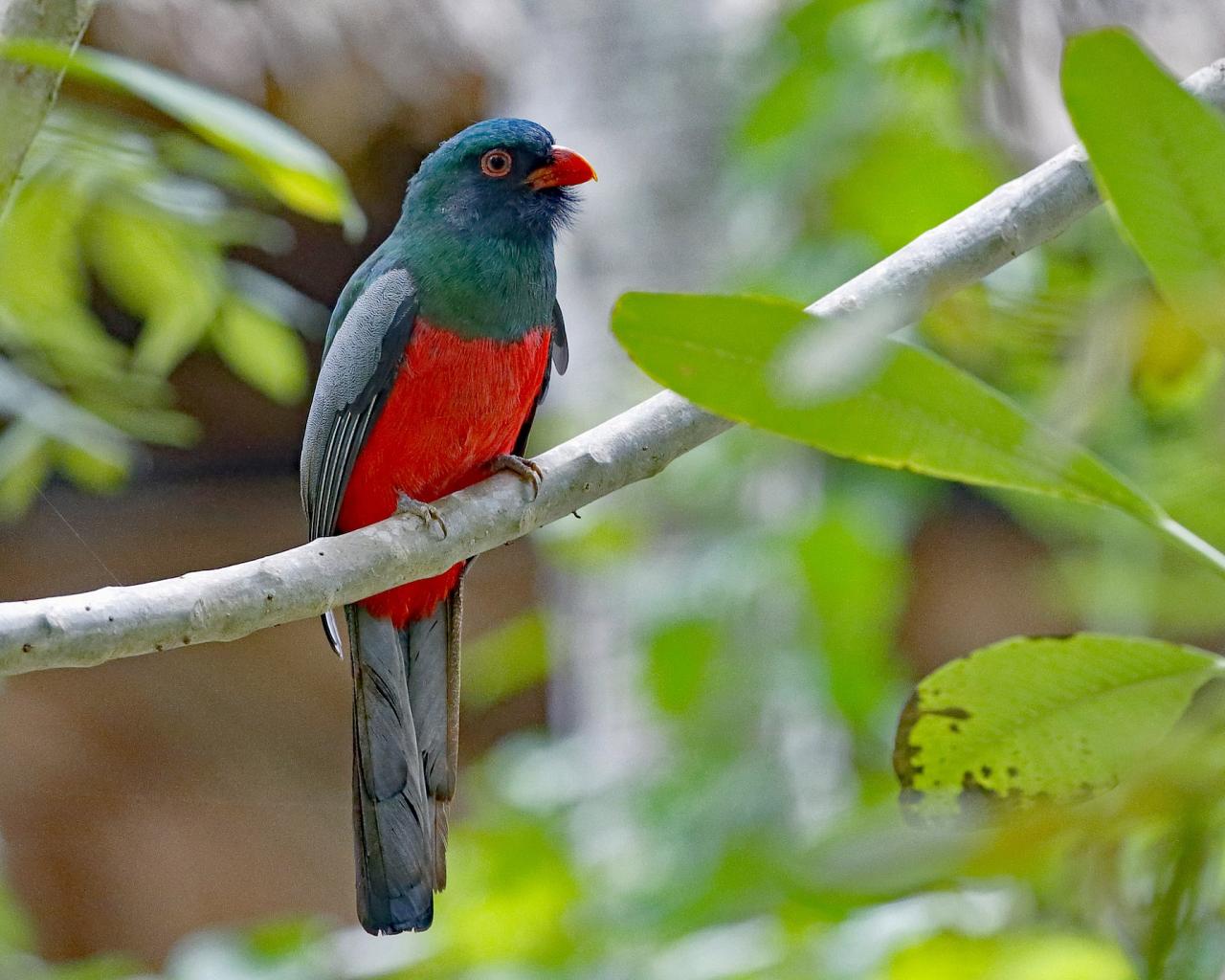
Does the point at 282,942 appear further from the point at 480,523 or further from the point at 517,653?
the point at 517,653

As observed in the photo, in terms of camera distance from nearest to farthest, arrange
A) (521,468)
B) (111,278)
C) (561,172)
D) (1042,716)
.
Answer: (1042,716), (521,468), (561,172), (111,278)

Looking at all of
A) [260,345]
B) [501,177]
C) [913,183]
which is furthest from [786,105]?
[260,345]

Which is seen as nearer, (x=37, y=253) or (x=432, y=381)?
(x=37, y=253)

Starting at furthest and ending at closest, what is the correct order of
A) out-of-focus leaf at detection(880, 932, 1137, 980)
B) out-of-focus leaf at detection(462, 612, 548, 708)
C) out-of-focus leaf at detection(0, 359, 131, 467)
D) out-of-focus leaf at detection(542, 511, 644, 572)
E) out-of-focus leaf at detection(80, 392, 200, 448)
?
out-of-focus leaf at detection(542, 511, 644, 572)
out-of-focus leaf at detection(462, 612, 548, 708)
out-of-focus leaf at detection(80, 392, 200, 448)
out-of-focus leaf at detection(0, 359, 131, 467)
out-of-focus leaf at detection(880, 932, 1137, 980)

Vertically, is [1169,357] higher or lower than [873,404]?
higher

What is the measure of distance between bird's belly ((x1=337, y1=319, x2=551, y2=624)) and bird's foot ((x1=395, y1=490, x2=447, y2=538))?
29cm

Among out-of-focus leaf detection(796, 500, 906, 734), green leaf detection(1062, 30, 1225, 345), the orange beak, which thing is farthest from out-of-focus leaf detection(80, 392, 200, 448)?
green leaf detection(1062, 30, 1225, 345)

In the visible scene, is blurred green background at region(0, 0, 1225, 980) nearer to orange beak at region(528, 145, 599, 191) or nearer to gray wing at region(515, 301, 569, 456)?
orange beak at region(528, 145, 599, 191)

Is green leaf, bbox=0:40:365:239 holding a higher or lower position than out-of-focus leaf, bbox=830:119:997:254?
lower

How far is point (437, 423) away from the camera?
2.47 meters

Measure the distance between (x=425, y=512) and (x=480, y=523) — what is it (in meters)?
0.09

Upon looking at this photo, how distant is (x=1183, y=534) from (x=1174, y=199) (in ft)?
0.73

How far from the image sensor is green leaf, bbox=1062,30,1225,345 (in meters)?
0.63

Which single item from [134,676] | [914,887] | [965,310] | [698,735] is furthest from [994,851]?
[134,676]
